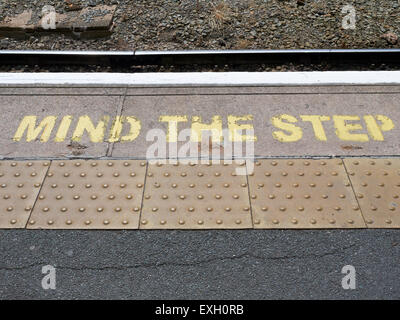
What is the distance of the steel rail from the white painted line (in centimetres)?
41

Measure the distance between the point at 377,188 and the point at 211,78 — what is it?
2.48 meters

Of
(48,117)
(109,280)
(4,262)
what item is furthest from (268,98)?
(4,262)

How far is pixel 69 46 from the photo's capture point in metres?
6.41

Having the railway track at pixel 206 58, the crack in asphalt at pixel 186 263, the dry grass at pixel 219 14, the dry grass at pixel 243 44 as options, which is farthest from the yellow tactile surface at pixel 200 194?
the dry grass at pixel 219 14

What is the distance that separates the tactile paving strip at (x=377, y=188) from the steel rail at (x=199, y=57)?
2.16 metres

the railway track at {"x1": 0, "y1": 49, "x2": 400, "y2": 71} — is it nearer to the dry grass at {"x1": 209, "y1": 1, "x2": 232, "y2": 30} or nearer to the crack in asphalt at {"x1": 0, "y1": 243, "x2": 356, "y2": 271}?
the dry grass at {"x1": 209, "y1": 1, "x2": 232, "y2": 30}

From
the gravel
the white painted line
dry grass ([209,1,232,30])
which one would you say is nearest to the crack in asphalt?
the white painted line

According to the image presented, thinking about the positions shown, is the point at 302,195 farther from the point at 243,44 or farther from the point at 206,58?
the point at 243,44

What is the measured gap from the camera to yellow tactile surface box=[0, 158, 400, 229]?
12.0ft

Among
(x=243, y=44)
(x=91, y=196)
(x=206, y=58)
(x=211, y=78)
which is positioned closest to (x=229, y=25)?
(x=243, y=44)

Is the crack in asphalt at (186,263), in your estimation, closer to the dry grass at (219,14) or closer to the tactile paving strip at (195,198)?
the tactile paving strip at (195,198)

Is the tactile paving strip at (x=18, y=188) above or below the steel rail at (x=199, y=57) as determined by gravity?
below

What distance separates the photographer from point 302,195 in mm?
3904

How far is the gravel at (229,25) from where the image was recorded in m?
6.40
